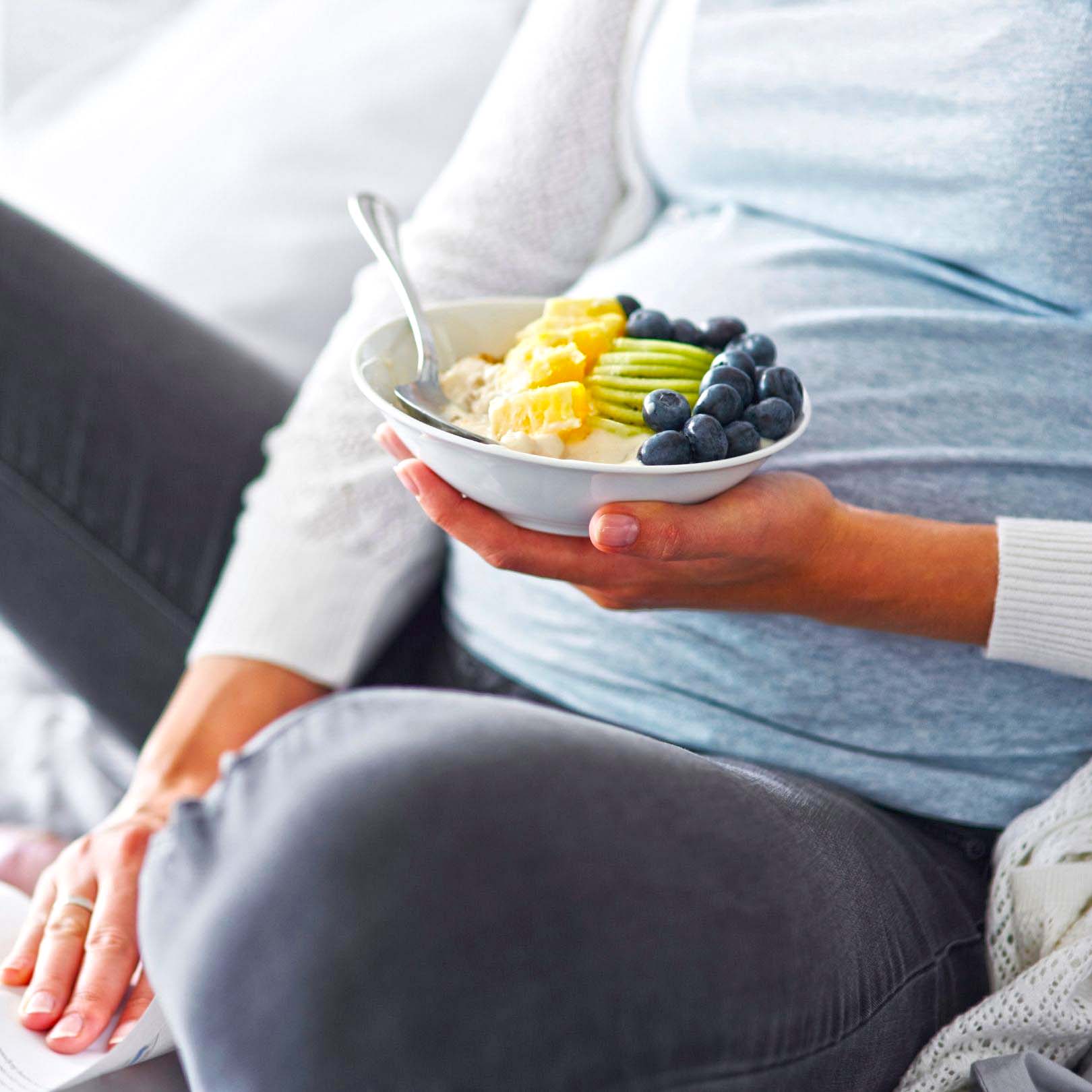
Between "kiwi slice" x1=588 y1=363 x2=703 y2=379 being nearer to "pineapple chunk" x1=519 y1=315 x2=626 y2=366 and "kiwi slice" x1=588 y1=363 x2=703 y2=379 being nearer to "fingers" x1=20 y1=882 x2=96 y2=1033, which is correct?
"pineapple chunk" x1=519 y1=315 x2=626 y2=366

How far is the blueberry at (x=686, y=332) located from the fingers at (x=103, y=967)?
545 millimetres

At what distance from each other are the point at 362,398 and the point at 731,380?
42 centimetres

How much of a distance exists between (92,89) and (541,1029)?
164cm

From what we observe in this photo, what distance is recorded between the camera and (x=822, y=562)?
611 mm

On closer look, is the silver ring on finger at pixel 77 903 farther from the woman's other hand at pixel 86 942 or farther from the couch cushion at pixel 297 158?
the couch cushion at pixel 297 158

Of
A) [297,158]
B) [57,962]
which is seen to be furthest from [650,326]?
[297,158]

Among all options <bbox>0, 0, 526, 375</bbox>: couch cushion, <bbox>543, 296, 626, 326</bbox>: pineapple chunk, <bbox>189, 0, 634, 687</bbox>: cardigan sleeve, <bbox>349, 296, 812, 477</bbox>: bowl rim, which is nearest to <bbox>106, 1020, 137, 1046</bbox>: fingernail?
<bbox>189, 0, 634, 687</bbox>: cardigan sleeve

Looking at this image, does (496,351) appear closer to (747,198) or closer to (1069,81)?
(747,198)

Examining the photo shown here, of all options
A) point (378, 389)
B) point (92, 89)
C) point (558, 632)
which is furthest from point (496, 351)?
point (92, 89)

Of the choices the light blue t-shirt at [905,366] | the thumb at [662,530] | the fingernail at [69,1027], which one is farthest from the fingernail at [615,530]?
the fingernail at [69,1027]

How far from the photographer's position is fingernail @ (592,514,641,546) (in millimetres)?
501

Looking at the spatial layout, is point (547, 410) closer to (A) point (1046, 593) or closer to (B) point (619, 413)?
(B) point (619, 413)

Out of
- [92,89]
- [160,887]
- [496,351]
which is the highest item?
[92,89]

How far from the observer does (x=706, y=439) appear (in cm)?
49
